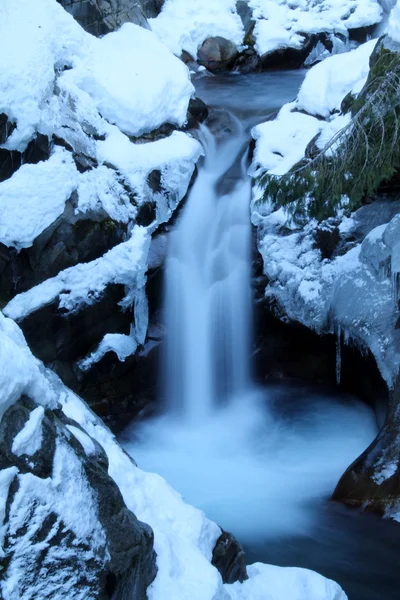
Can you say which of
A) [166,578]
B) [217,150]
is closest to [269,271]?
[217,150]

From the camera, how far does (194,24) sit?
14.7m

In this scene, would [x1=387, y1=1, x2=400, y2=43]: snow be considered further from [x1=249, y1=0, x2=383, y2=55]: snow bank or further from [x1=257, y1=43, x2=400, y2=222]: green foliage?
[x1=249, y1=0, x2=383, y2=55]: snow bank

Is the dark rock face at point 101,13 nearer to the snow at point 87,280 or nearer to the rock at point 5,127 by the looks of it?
the rock at point 5,127

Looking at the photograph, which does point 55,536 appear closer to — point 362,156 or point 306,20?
point 362,156

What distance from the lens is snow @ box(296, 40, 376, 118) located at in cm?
898

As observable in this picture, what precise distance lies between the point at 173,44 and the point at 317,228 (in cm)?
850

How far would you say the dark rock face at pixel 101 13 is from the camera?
387 inches

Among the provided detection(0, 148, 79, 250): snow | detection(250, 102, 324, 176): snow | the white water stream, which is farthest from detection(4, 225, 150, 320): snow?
detection(250, 102, 324, 176): snow

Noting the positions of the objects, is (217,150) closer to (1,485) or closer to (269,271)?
(269,271)

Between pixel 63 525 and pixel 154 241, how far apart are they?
547 cm

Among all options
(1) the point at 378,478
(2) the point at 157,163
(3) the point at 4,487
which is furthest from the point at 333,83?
(3) the point at 4,487

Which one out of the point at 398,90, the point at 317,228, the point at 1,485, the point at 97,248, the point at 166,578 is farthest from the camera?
the point at 317,228

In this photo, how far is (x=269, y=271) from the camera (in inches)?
305

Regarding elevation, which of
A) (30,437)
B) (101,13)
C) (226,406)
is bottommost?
(226,406)
